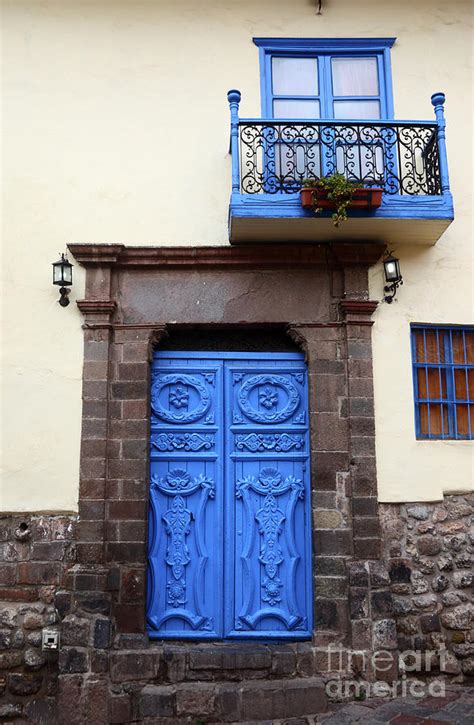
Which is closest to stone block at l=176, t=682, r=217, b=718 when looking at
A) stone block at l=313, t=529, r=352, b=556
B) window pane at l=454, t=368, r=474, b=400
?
stone block at l=313, t=529, r=352, b=556

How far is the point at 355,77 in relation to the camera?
6117 mm

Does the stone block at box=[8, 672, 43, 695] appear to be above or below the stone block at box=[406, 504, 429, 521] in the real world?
below

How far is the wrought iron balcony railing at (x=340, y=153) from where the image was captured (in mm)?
5465

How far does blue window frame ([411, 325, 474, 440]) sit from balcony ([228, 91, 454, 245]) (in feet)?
2.87

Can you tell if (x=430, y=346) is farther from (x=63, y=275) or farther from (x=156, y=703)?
(x=156, y=703)

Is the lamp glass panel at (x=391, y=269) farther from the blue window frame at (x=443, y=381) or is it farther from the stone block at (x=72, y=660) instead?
the stone block at (x=72, y=660)

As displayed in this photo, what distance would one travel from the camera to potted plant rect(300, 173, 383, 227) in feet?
A: 16.9

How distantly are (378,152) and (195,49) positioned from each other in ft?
6.48

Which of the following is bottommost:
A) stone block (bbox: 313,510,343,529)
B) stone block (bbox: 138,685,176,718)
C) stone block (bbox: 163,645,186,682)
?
stone block (bbox: 138,685,176,718)

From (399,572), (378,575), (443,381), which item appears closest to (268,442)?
(378,575)

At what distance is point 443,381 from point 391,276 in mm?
1062

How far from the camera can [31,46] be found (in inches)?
238

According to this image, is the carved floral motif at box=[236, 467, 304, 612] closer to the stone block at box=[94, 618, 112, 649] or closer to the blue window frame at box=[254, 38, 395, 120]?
the stone block at box=[94, 618, 112, 649]

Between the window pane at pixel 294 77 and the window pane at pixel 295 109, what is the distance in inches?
3.6
